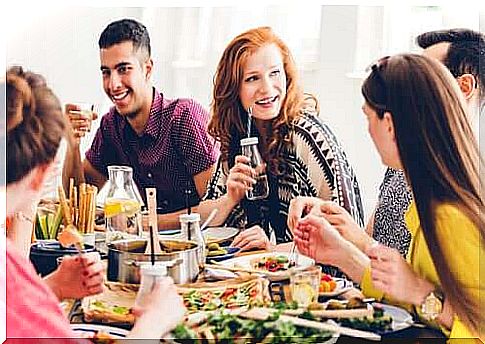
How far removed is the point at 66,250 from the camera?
63.6 inches

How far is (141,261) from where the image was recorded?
5.17 ft

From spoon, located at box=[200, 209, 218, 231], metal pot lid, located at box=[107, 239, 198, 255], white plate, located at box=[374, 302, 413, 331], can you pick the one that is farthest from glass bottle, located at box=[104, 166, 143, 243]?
white plate, located at box=[374, 302, 413, 331]

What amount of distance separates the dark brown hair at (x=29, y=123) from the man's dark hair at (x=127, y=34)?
→ 0.14 metres

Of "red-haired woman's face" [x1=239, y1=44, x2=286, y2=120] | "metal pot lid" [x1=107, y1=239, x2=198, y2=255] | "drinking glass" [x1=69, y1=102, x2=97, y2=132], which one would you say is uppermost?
"red-haired woman's face" [x1=239, y1=44, x2=286, y2=120]

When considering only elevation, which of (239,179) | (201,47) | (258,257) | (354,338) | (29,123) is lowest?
(354,338)

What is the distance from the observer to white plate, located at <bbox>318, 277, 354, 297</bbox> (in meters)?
1.61

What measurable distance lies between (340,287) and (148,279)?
0.37 m

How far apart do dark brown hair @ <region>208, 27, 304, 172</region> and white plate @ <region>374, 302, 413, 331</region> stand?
340 millimetres

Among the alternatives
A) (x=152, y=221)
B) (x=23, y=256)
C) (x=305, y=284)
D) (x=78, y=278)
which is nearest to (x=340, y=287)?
(x=305, y=284)

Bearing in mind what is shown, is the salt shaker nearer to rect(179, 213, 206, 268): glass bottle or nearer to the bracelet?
rect(179, 213, 206, 268): glass bottle

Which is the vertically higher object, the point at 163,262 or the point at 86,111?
the point at 86,111

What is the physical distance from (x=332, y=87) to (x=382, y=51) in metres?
0.12

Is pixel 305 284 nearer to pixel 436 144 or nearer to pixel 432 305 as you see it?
pixel 432 305

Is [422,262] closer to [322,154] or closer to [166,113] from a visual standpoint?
[322,154]
